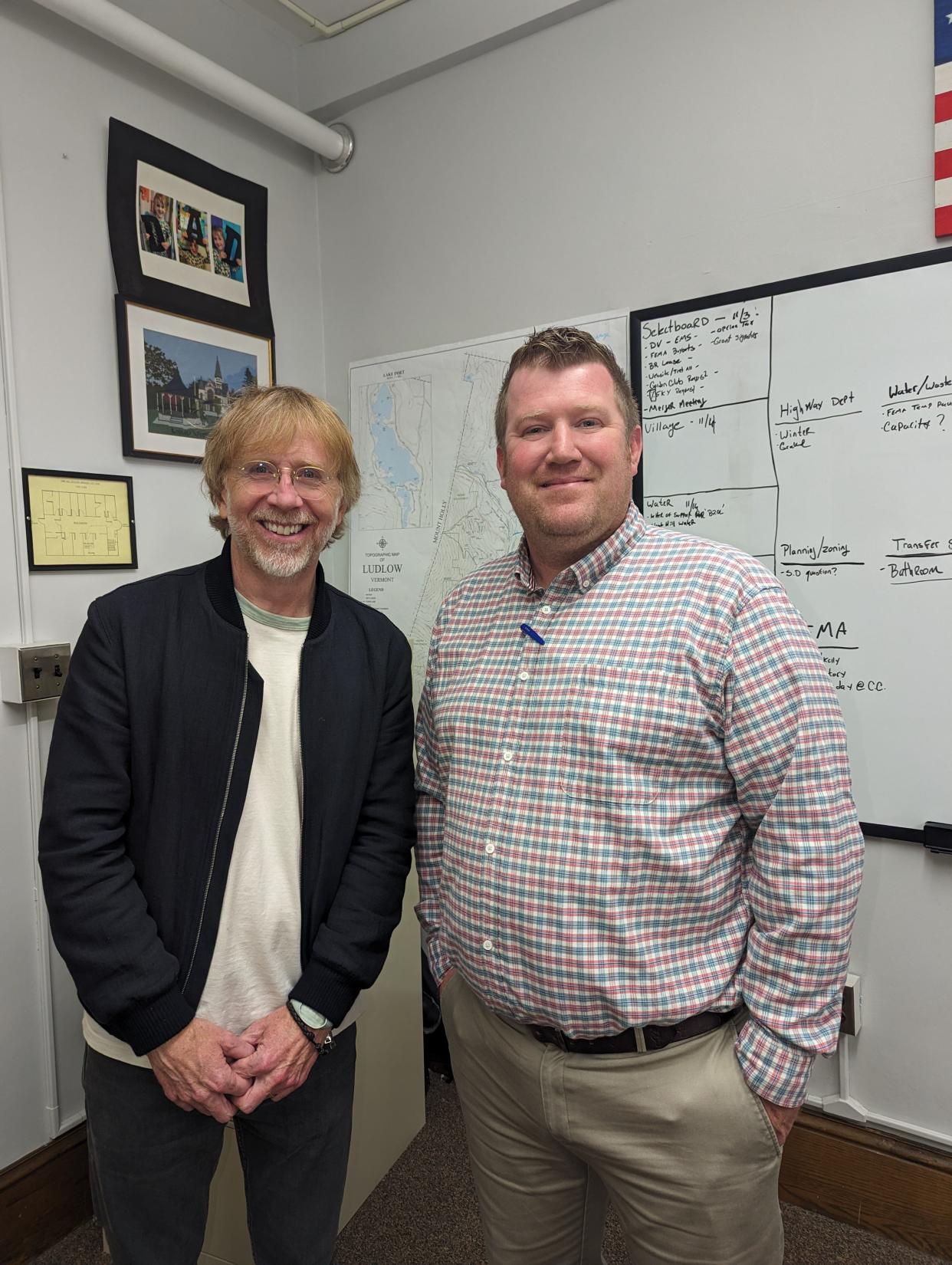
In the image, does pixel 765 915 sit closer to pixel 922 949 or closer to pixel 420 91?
pixel 922 949

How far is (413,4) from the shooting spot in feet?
7.13

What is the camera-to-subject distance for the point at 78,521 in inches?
73.9

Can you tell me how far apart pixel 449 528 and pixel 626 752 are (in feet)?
4.41

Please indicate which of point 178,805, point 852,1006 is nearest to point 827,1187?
point 852,1006

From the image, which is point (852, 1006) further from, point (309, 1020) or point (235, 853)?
point (235, 853)

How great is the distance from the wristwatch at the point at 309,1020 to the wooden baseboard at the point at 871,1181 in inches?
48.4

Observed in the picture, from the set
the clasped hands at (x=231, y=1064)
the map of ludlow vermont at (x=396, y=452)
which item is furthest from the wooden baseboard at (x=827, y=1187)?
the map of ludlow vermont at (x=396, y=452)

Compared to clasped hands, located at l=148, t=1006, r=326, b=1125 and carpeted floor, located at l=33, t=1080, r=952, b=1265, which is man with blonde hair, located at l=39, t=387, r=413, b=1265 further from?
carpeted floor, located at l=33, t=1080, r=952, b=1265

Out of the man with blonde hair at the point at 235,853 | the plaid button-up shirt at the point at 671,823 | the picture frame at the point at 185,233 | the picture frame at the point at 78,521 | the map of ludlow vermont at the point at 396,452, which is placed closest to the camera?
the plaid button-up shirt at the point at 671,823

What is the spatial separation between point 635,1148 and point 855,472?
1.34 metres

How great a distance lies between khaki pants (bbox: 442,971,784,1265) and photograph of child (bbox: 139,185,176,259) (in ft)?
6.31

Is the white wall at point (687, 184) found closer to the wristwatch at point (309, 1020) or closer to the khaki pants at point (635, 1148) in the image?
the khaki pants at point (635, 1148)

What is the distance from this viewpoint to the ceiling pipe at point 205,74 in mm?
1735

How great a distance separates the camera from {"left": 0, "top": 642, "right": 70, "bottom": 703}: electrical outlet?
5.65 ft
